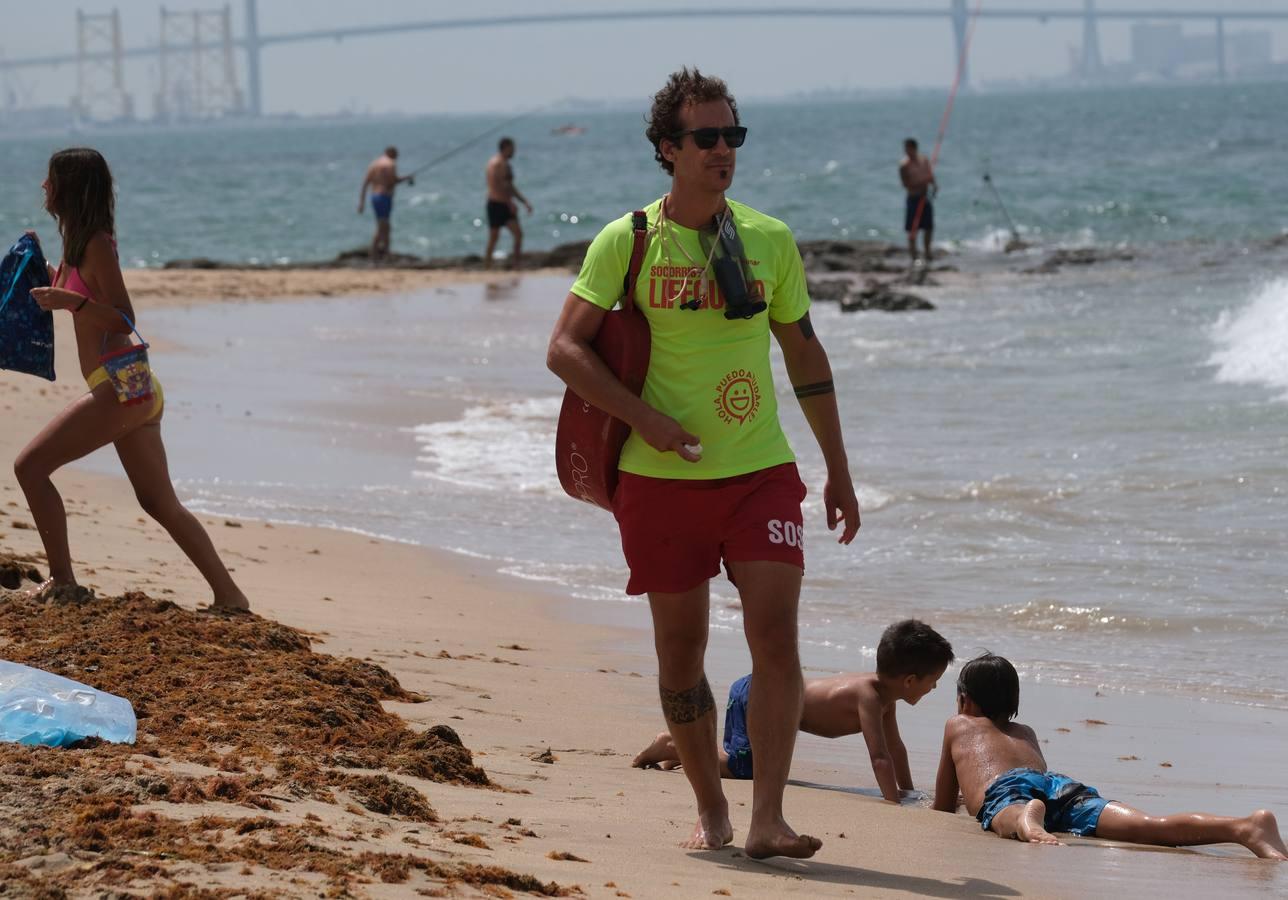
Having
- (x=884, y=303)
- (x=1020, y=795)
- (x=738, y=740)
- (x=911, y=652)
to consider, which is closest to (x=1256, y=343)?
(x=884, y=303)

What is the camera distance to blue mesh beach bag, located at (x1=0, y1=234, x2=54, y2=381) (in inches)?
209

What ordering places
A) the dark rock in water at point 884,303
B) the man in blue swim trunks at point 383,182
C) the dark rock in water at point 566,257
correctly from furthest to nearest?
the dark rock in water at point 566,257, the man in blue swim trunks at point 383,182, the dark rock in water at point 884,303

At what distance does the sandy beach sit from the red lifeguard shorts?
610 mm

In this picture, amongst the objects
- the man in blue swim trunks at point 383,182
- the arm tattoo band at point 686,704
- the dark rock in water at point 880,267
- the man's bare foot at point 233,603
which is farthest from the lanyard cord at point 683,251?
the man in blue swim trunks at point 383,182

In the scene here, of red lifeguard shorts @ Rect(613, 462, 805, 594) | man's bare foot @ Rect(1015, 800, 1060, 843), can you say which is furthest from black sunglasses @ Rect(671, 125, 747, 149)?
man's bare foot @ Rect(1015, 800, 1060, 843)

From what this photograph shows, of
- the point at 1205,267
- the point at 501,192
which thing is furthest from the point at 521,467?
the point at 1205,267

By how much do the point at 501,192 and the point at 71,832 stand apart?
19.5 m

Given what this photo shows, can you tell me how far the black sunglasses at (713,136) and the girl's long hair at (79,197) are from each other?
86.7 inches

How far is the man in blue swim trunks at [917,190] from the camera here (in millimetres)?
22125

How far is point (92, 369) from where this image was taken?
204 inches

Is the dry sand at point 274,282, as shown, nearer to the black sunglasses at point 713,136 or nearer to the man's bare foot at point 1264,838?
the black sunglasses at point 713,136

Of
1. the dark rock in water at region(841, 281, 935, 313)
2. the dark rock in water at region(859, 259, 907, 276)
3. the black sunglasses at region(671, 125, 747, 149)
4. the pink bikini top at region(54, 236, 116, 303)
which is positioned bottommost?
the dark rock in water at region(841, 281, 935, 313)

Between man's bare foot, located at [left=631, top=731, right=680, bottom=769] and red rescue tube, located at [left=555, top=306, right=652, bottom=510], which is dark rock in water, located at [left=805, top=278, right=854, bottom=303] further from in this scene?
red rescue tube, located at [left=555, top=306, right=652, bottom=510]

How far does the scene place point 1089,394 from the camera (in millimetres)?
12242
